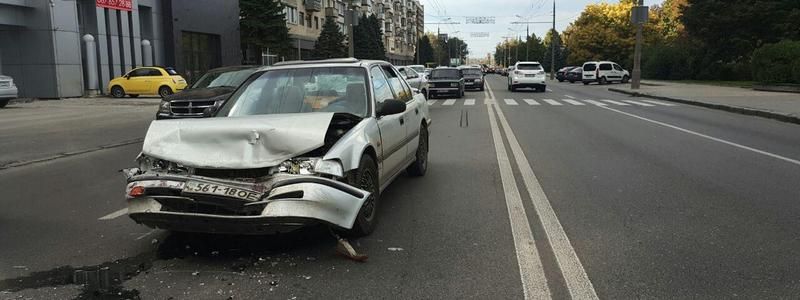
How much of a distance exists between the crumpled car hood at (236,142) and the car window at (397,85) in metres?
2.33

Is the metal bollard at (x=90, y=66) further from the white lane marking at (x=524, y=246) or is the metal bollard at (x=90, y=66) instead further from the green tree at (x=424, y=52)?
the green tree at (x=424, y=52)

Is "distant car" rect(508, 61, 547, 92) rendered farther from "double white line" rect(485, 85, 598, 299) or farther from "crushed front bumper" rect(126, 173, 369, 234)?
"crushed front bumper" rect(126, 173, 369, 234)

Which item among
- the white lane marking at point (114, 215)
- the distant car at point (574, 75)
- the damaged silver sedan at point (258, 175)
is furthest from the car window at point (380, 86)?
the distant car at point (574, 75)

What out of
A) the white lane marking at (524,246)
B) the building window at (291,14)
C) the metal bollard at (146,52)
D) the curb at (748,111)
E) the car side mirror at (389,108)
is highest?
the building window at (291,14)

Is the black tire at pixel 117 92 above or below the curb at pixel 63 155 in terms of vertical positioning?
above

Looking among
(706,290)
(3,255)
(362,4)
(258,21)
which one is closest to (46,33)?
(258,21)

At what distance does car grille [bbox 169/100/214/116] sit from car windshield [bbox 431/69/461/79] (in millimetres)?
17208

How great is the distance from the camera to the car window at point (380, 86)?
20.7 ft

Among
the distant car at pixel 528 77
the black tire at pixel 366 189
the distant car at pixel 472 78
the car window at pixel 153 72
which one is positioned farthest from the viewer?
the distant car at pixel 472 78

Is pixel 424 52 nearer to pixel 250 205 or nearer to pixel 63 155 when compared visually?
pixel 63 155

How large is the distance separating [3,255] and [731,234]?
5907mm

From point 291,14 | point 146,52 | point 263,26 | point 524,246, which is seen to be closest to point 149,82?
point 146,52

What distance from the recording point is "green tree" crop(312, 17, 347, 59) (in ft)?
193

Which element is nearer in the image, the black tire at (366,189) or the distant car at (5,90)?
the black tire at (366,189)
